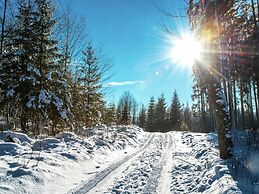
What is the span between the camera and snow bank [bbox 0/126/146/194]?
22.0 feet

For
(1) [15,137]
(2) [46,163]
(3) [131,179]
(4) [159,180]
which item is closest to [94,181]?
(3) [131,179]

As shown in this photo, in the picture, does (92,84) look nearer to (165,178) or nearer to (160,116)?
(165,178)

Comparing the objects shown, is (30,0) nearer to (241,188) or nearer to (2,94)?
(2,94)

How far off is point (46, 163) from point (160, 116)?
178 ft

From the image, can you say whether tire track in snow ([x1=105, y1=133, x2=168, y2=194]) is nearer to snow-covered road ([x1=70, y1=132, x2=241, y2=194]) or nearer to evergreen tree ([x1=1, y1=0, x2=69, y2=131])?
snow-covered road ([x1=70, y1=132, x2=241, y2=194])

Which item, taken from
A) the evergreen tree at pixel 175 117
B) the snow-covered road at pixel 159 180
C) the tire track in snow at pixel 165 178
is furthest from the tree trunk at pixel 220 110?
the evergreen tree at pixel 175 117

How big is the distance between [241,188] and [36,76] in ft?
42.9

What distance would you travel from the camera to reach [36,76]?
15.5 m

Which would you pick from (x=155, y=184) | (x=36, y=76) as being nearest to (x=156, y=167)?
(x=155, y=184)

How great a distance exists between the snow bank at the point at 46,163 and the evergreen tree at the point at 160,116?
1904 inches

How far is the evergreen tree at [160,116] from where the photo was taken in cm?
6128

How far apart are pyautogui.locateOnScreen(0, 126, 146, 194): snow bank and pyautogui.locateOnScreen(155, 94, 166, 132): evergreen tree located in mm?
48369

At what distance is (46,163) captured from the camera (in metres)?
8.48

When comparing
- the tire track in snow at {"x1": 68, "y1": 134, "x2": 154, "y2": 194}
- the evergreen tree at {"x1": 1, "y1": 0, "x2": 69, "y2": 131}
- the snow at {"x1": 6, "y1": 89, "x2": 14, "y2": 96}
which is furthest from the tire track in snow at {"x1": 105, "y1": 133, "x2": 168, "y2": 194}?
the snow at {"x1": 6, "y1": 89, "x2": 14, "y2": 96}
